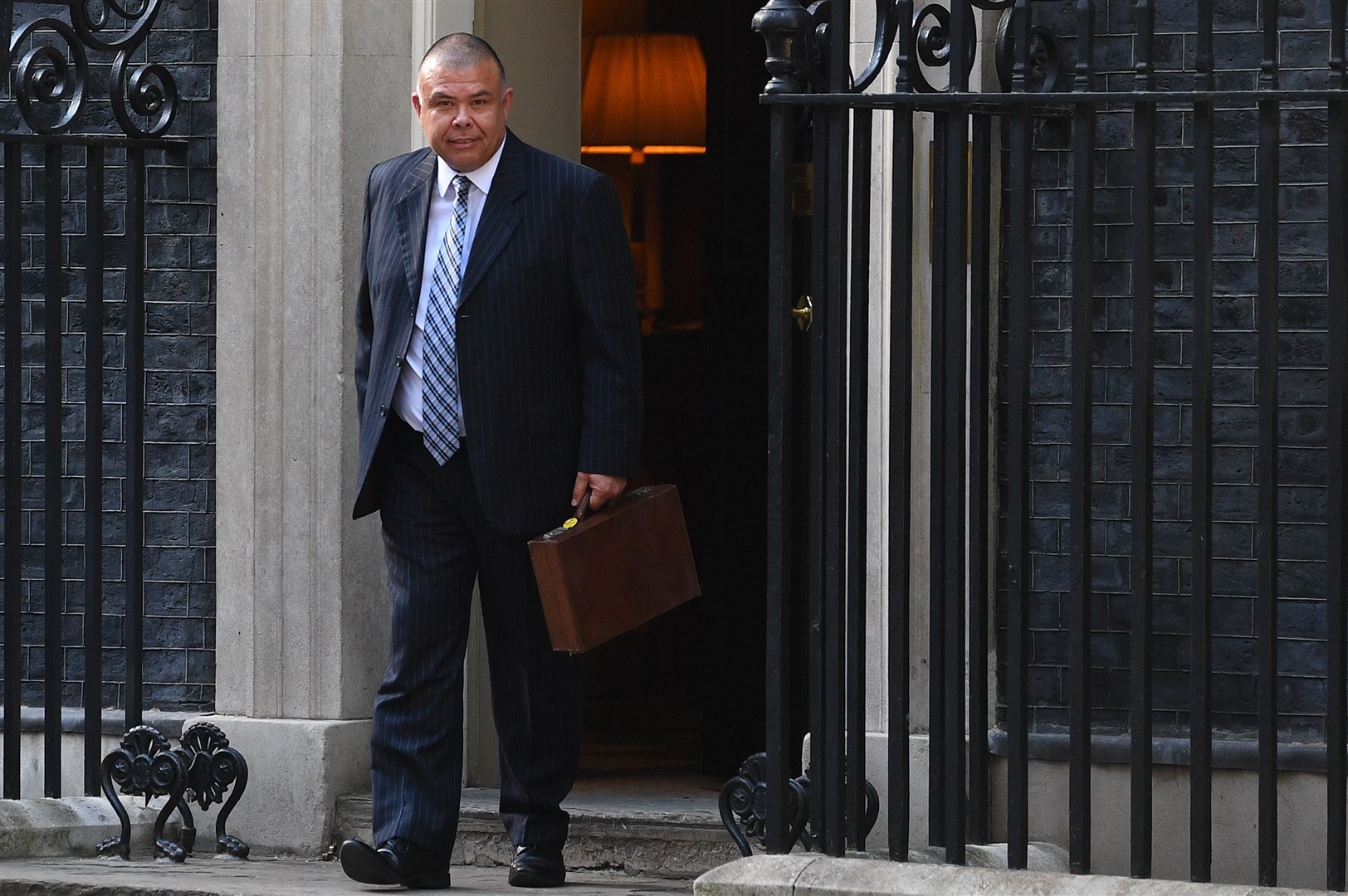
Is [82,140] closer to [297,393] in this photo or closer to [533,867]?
[297,393]

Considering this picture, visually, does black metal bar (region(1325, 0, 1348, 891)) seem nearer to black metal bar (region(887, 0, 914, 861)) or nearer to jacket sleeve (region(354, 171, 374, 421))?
black metal bar (region(887, 0, 914, 861))

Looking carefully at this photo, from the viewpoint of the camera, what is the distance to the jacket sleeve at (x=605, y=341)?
16.8ft

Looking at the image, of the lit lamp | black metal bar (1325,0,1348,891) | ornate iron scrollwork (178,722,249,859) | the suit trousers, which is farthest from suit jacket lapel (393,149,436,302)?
the lit lamp

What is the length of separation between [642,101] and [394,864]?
14.1 feet

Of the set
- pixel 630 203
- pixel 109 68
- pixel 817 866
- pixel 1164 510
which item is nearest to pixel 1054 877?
pixel 817 866

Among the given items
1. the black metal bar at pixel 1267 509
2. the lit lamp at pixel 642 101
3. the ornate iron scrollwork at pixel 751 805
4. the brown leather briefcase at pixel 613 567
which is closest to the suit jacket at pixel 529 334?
the brown leather briefcase at pixel 613 567

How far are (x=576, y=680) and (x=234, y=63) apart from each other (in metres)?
2.07

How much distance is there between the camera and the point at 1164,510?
5.48 metres

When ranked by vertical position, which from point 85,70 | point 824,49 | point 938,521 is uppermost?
point 85,70

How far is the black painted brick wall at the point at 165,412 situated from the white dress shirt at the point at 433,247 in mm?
1291

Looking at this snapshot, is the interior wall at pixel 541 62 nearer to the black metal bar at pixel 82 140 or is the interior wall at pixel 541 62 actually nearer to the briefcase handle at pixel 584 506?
the black metal bar at pixel 82 140

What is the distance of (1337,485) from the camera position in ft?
14.4

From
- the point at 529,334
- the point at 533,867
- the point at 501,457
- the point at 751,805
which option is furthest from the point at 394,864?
the point at 529,334

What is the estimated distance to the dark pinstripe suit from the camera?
16.8ft
